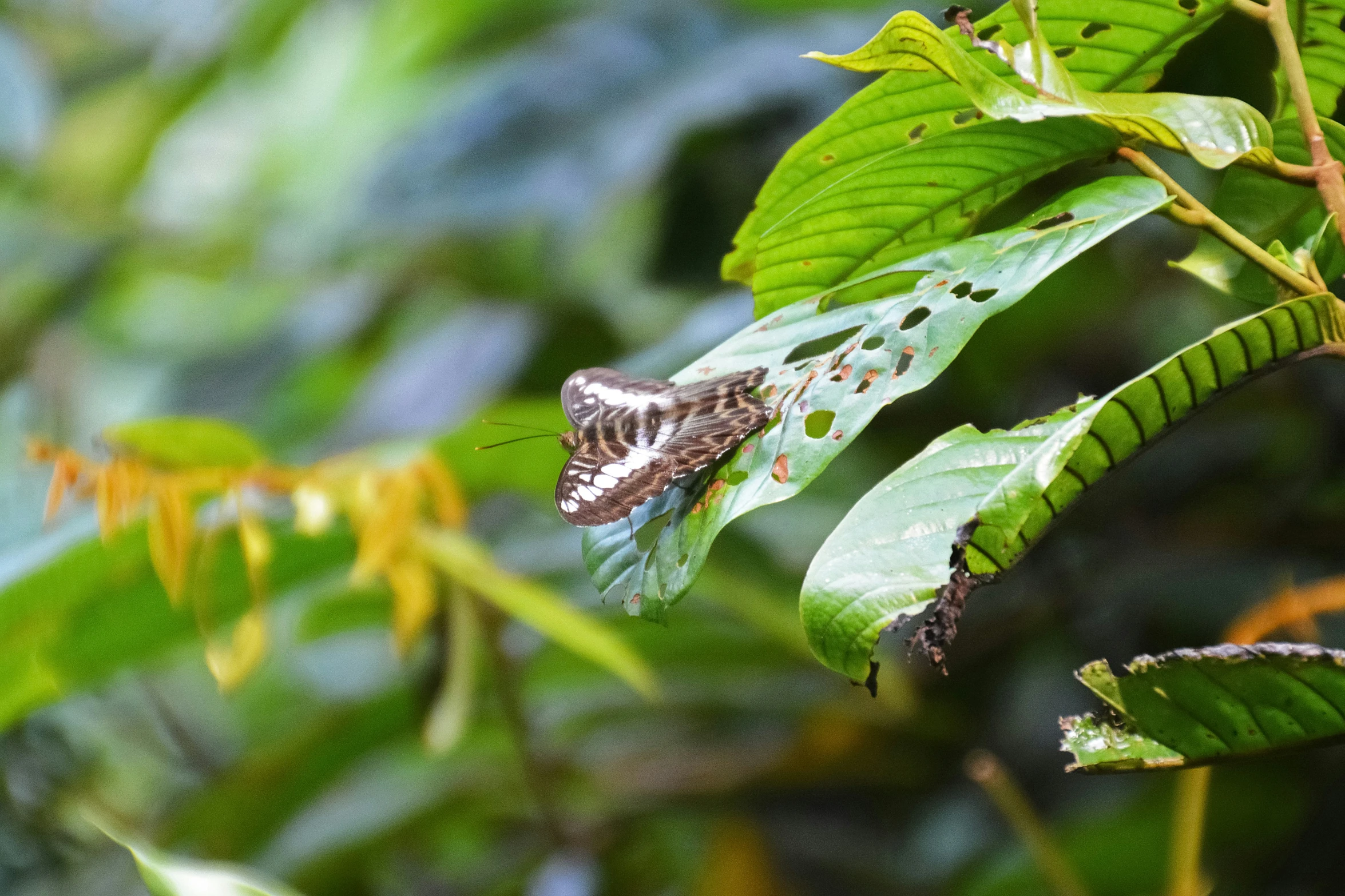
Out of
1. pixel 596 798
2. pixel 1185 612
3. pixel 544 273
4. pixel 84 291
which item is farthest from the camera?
pixel 84 291

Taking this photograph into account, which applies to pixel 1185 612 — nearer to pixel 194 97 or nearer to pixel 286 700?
pixel 286 700

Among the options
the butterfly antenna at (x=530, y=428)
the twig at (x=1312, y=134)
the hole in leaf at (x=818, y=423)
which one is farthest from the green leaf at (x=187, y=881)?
the twig at (x=1312, y=134)

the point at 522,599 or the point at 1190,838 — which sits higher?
the point at 522,599

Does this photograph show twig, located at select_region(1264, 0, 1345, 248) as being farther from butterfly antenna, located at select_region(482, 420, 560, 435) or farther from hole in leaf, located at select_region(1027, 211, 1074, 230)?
butterfly antenna, located at select_region(482, 420, 560, 435)

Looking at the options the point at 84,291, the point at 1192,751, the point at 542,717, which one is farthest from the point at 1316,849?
the point at 84,291

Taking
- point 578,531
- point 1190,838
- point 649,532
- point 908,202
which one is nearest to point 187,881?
point 649,532

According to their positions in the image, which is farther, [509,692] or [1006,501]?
[509,692]

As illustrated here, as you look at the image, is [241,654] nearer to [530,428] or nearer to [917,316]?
[530,428]

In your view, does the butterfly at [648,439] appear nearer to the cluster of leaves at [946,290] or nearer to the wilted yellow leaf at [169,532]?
the cluster of leaves at [946,290]
